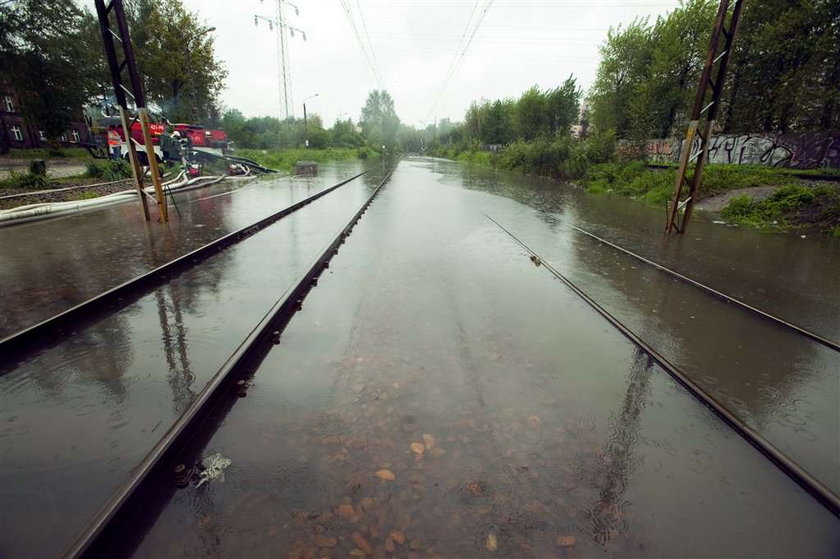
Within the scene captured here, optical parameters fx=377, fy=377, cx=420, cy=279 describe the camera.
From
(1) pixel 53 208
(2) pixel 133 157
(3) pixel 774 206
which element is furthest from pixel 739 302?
(1) pixel 53 208

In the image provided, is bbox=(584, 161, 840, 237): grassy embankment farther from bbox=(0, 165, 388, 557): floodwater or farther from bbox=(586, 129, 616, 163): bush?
bbox=(0, 165, 388, 557): floodwater

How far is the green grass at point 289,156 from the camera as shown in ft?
104

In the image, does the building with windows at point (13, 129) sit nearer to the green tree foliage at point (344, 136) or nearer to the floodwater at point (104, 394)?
the green tree foliage at point (344, 136)

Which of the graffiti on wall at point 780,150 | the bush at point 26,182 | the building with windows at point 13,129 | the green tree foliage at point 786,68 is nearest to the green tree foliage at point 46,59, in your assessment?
the building with windows at point 13,129

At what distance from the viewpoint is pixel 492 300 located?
5016 mm

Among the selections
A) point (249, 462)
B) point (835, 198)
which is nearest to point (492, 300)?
point (249, 462)

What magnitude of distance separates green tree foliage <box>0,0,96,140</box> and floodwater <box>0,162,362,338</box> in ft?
84.3

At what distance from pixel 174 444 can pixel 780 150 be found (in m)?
25.1

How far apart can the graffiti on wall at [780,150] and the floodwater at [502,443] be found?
59.6ft

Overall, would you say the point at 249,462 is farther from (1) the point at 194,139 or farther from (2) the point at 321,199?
(1) the point at 194,139

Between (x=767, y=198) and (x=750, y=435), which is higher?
(x=767, y=198)

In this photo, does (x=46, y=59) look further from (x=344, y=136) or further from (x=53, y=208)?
(x=344, y=136)

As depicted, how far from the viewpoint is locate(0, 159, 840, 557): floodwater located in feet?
6.30

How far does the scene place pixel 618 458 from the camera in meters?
2.42
